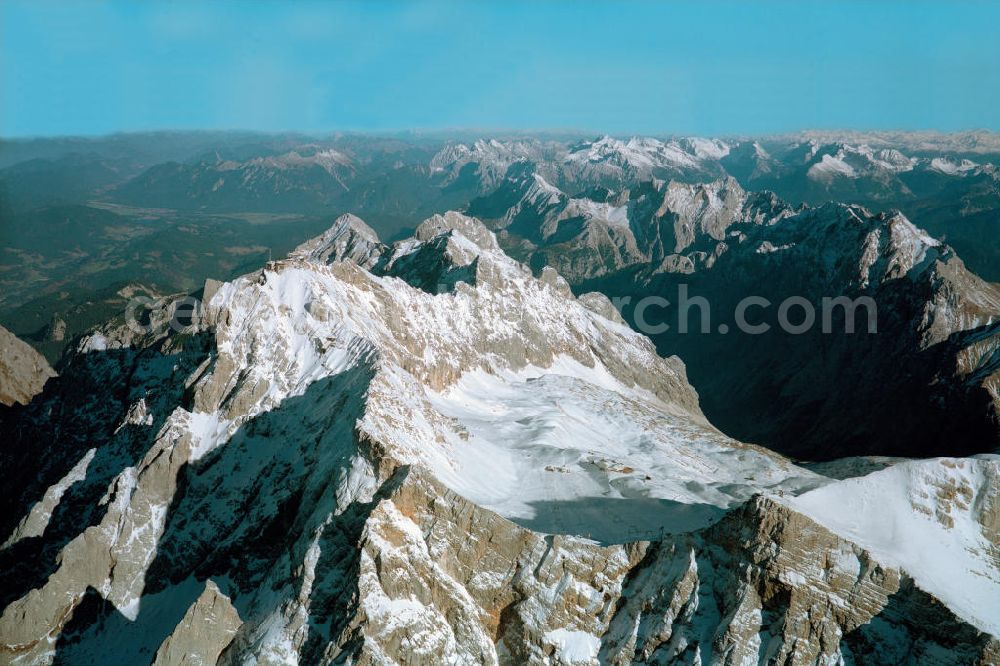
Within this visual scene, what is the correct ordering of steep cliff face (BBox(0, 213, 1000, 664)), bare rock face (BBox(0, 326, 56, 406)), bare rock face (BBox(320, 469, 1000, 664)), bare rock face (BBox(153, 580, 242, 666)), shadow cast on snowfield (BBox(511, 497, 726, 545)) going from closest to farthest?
bare rock face (BBox(320, 469, 1000, 664)), steep cliff face (BBox(0, 213, 1000, 664)), bare rock face (BBox(153, 580, 242, 666)), shadow cast on snowfield (BBox(511, 497, 726, 545)), bare rock face (BBox(0, 326, 56, 406))

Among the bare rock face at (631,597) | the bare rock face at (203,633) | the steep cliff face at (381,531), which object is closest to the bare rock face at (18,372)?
the steep cliff face at (381,531)

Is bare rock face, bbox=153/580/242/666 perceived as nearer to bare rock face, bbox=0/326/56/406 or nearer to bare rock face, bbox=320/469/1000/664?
bare rock face, bbox=320/469/1000/664

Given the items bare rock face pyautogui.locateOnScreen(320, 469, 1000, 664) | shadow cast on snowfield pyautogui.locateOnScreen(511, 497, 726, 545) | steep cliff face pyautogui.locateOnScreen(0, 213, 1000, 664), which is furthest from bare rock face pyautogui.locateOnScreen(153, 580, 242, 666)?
shadow cast on snowfield pyautogui.locateOnScreen(511, 497, 726, 545)

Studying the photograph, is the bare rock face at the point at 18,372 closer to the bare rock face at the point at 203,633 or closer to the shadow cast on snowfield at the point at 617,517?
the bare rock face at the point at 203,633

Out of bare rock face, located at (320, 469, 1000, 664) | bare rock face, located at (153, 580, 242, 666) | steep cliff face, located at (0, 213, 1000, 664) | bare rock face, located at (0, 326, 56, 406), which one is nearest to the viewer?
bare rock face, located at (320, 469, 1000, 664)

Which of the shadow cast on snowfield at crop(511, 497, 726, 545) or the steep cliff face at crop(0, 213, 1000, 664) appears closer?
the steep cliff face at crop(0, 213, 1000, 664)

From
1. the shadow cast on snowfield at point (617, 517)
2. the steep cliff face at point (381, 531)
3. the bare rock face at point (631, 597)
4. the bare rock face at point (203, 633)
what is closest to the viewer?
the bare rock face at point (631, 597)

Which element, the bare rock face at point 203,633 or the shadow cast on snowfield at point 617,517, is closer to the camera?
the bare rock face at point 203,633
